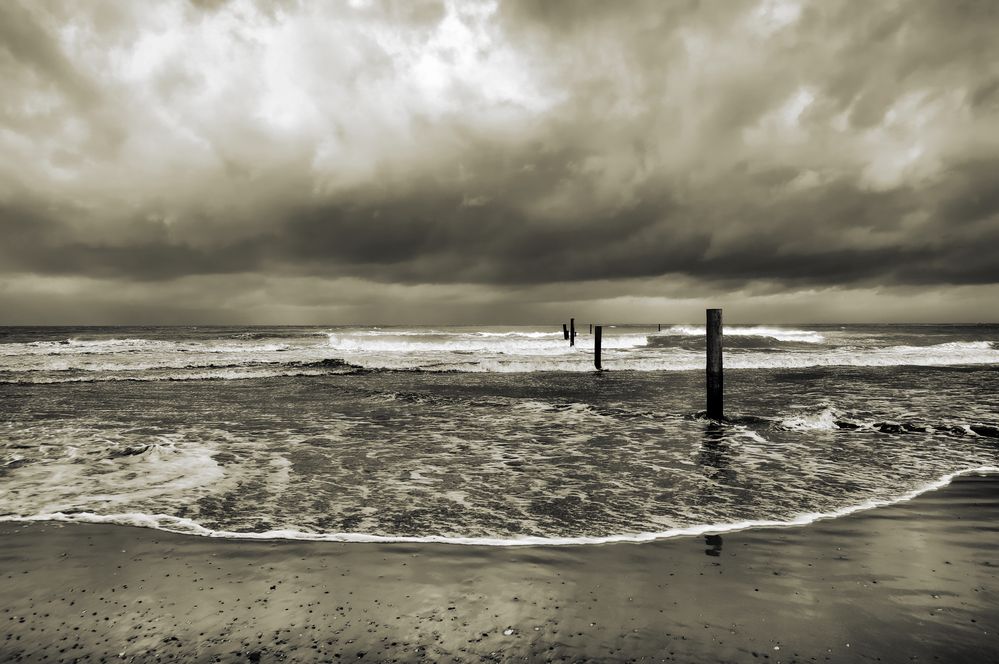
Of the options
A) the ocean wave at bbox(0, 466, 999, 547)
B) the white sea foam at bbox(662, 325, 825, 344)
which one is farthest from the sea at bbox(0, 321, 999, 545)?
the white sea foam at bbox(662, 325, 825, 344)

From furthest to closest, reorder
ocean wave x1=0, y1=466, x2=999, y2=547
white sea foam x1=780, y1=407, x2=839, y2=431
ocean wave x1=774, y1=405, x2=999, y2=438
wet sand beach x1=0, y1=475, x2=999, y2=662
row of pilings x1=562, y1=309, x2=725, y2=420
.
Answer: row of pilings x1=562, y1=309, x2=725, y2=420, white sea foam x1=780, y1=407, x2=839, y2=431, ocean wave x1=774, y1=405, x2=999, y2=438, ocean wave x1=0, y1=466, x2=999, y2=547, wet sand beach x1=0, y1=475, x2=999, y2=662

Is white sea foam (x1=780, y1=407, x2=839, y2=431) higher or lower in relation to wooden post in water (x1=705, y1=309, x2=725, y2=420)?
lower

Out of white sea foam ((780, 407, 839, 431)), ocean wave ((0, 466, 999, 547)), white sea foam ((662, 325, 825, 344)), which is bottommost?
white sea foam ((780, 407, 839, 431))

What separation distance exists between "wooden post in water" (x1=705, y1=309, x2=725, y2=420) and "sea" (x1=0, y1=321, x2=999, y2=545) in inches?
21.7

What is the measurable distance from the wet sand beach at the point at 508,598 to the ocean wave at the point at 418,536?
0.52ft

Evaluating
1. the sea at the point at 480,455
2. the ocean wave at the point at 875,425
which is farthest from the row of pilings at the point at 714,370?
the ocean wave at the point at 875,425

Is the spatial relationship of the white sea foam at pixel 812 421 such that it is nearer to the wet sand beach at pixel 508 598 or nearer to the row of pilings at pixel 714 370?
the row of pilings at pixel 714 370

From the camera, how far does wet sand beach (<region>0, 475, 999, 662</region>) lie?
316 cm

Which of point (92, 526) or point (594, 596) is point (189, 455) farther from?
point (594, 596)

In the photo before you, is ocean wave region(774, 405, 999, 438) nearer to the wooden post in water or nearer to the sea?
the sea

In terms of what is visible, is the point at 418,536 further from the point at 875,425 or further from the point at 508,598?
the point at 875,425

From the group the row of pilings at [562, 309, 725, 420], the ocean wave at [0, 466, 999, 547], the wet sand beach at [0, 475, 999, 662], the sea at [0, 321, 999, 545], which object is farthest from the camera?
the row of pilings at [562, 309, 725, 420]

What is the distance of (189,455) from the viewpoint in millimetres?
8750

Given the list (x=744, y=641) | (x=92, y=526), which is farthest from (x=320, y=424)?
(x=744, y=641)
